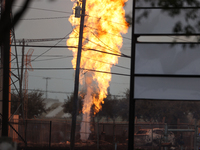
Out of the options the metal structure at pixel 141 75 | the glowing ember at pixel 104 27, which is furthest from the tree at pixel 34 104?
the metal structure at pixel 141 75

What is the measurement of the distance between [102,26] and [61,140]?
11.9 meters

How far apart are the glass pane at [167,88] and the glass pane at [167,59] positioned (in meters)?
0.21

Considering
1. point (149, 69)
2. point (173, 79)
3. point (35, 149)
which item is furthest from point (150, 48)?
point (35, 149)

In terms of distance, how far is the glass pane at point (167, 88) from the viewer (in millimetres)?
7135

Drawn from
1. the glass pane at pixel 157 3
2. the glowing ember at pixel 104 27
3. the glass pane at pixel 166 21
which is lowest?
the glass pane at pixel 166 21

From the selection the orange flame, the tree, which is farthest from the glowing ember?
the tree

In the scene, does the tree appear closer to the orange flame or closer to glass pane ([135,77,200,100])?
the orange flame

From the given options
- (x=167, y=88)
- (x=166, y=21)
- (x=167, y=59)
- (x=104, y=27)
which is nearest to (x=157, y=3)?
(x=166, y=21)

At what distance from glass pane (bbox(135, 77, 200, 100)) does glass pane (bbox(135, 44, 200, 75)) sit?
21 centimetres

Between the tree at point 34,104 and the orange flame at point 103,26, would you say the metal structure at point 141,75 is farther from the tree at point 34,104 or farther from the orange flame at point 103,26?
the tree at point 34,104

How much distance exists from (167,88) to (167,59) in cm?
76

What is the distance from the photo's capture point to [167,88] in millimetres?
7164

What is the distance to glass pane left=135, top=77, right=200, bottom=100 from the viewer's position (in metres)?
7.13

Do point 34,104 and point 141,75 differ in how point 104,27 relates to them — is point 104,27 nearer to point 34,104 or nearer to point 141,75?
point 141,75
